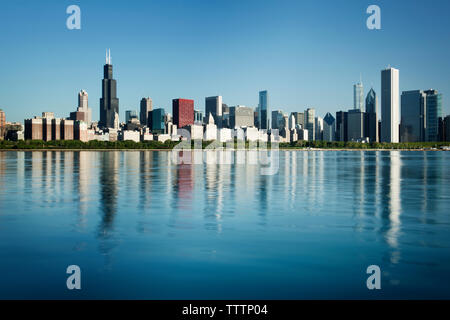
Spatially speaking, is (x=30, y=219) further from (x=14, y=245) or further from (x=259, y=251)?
(x=259, y=251)

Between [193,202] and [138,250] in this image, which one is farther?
[193,202]

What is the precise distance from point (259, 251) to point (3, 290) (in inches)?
355

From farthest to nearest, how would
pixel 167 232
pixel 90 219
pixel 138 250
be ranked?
pixel 90 219 → pixel 167 232 → pixel 138 250

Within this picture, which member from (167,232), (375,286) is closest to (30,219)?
(167,232)

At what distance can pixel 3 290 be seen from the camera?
1245 centimetres

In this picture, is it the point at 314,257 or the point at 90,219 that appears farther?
the point at 90,219

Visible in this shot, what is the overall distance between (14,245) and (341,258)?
531 inches

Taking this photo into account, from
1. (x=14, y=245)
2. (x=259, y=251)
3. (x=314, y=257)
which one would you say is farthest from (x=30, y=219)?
(x=314, y=257)

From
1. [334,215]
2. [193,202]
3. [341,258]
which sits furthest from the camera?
[193,202]

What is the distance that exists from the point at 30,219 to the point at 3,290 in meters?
12.3

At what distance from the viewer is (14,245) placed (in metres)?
17.8
